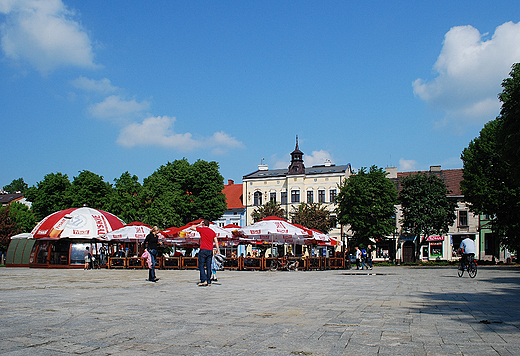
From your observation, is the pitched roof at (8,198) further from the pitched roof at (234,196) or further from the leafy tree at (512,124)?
the leafy tree at (512,124)

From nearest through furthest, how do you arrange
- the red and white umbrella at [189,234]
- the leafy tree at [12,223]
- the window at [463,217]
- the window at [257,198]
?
1. the red and white umbrella at [189,234]
2. the window at [463,217]
3. the leafy tree at [12,223]
4. the window at [257,198]

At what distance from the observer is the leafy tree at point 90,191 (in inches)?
1934

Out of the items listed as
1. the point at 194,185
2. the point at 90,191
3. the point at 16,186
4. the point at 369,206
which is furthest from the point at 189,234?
the point at 16,186

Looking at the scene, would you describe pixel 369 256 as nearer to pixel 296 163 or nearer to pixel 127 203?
pixel 127 203

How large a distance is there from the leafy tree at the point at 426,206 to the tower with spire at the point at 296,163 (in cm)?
2009

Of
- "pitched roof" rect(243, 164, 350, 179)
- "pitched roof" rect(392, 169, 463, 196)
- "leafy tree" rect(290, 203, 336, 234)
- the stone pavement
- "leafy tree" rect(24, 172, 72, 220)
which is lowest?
the stone pavement

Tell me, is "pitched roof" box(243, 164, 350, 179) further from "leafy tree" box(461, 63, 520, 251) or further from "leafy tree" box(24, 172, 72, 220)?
"leafy tree" box(461, 63, 520, 251)

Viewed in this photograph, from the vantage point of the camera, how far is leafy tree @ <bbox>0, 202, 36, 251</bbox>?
5675 cm

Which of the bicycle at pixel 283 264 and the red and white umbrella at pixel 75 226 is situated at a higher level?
the red and white umbrella at pixel 75 226

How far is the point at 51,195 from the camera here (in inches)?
2058

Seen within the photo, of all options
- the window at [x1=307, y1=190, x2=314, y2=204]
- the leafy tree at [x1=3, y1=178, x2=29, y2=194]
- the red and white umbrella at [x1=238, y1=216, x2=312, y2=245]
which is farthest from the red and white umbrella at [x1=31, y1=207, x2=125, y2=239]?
the leafy tree at [x1=3, y1=178, x2=29, y2=194]

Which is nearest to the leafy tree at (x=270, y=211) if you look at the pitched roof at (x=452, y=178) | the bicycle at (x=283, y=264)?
the pitched roof at (x=452, y=178)

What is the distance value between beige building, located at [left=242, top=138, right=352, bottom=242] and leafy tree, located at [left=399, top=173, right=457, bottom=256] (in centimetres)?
1473

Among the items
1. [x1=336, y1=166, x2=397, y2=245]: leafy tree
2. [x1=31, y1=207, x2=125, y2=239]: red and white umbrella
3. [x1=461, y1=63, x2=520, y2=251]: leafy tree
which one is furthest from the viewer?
[x1=336, y1=166, x2=397, y2=245]: leafy tree
